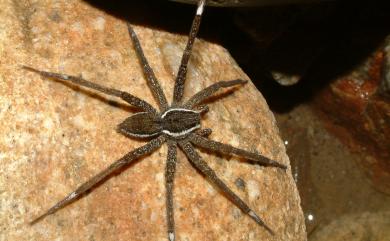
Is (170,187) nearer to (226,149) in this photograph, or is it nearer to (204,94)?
(226,149)

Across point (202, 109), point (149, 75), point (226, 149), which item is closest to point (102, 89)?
point (149, 75)

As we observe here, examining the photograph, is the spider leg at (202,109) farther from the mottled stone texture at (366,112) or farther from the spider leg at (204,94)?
the mottled stone texture at (366,112)

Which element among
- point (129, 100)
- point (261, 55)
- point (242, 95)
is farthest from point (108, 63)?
point (261, 55)

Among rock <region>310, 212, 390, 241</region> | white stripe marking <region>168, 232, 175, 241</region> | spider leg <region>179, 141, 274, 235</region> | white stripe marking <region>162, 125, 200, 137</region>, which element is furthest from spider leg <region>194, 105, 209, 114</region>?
rock <region>310, 212, 390, 241</region>

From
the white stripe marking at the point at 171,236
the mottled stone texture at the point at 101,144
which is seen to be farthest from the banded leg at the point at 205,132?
the white stripe marking at the point at 171,236

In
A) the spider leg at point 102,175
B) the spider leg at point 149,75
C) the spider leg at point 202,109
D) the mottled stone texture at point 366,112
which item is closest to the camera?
the spider leg at point 102,175

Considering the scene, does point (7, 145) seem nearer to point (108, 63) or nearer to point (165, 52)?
point (108, 63)

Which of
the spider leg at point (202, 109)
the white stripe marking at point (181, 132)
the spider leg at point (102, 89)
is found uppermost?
the spider leg at point (102, 89)

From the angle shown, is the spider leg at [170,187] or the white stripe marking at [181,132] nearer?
the spider leg at [170,187]
